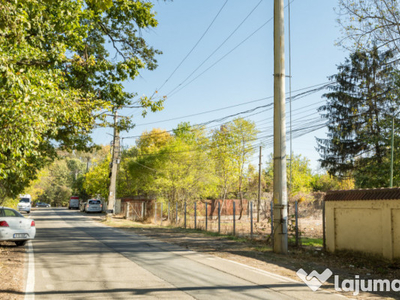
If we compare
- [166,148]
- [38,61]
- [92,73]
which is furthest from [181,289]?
[166,148]

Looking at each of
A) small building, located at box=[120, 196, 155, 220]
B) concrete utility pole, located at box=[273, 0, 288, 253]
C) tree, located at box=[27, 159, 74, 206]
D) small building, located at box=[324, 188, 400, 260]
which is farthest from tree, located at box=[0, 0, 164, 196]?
tree, located at box=[27, 159, 74, 206]

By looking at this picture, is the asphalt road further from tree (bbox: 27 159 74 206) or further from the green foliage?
tree (bbox: 27 159 74 206)

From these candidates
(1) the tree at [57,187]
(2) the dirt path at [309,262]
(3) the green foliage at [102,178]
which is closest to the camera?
(2) the dirt path at [309,262]

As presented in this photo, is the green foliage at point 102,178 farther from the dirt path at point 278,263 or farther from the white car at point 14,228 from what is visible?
the dirt path at point 278,263

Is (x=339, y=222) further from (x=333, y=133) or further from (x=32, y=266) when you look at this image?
(x=333, y=133)

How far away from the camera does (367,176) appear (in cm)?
2317

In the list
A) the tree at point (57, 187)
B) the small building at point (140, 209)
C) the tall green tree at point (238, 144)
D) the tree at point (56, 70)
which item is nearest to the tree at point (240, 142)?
the tall green tree at point (238, 144)

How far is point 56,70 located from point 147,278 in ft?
26.6

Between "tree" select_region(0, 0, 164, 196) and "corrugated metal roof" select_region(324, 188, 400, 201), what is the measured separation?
738 centimetres

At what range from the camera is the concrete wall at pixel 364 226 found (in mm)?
10391

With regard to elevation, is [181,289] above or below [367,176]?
below

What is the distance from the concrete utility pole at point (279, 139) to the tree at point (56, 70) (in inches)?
189

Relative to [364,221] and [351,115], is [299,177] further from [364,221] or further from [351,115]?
[364,221]

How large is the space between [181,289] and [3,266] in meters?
5.18
